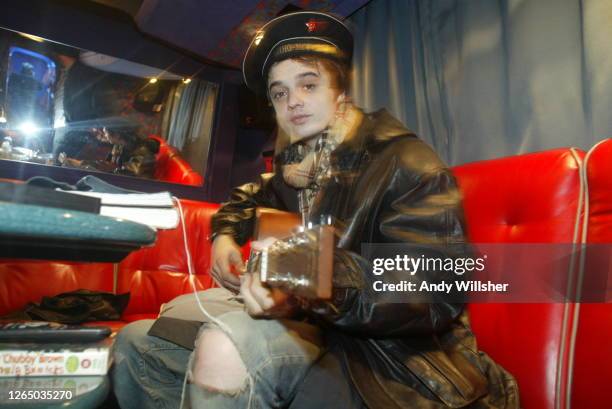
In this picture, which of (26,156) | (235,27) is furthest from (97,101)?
(235,27)

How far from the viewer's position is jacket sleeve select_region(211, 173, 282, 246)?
1312mm

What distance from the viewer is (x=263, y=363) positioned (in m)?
0.62

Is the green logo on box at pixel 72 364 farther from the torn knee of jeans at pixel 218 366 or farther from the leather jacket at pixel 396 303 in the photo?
the leather jacket at pixel 396 303

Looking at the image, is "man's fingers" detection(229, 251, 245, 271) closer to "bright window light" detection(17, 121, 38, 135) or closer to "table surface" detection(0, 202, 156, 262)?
"table surface" detection(0, 202, 156, 262)

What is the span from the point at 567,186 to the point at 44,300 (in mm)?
1939

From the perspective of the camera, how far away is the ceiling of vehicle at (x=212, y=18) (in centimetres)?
223

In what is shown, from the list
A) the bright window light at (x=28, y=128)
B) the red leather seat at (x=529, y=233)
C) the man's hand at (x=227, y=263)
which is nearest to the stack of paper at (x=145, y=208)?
the man's hand at (x=227, y=263)

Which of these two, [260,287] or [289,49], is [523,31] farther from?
[260,287]

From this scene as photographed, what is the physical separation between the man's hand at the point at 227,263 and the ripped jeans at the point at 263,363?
1.20 feet

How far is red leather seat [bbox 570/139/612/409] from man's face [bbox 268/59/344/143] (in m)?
0.72

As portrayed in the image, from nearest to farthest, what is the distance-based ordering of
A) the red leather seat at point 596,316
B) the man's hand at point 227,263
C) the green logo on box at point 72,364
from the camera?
the green logo on box at point 72,364 → the red leather seat at point 596,316 → the man's hand at point 227,263

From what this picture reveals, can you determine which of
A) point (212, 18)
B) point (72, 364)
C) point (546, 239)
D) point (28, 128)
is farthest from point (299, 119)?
point (28, 128)

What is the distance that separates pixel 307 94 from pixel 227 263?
23.5 inches

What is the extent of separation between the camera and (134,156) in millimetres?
2533
